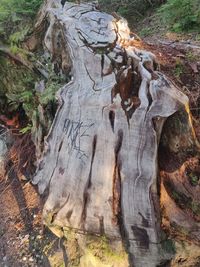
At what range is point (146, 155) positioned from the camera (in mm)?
3475

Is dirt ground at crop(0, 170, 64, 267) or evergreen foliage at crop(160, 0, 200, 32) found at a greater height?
evergreen foliage at crop(160, 0, 200, 32)

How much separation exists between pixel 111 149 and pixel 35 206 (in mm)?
2207

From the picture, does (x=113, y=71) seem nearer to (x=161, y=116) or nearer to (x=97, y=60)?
(x=97, y=60)

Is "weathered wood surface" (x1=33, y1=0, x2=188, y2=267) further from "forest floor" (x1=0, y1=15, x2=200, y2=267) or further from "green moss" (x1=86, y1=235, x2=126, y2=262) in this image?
"forest floor" (x1=0, y1=15, x2=200, y2=267)

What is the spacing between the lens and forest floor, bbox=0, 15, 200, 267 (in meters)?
4.21

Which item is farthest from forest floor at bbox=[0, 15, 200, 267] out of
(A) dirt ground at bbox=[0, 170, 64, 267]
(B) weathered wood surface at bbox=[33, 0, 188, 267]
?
(B) weathered wood surface at bbox=[33, 0, 188, 267]

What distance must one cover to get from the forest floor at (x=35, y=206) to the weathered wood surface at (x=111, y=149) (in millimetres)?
594

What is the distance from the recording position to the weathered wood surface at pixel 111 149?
3.46 meters

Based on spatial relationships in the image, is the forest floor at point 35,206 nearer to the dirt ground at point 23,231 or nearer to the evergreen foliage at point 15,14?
the dirt ground at point 23,231

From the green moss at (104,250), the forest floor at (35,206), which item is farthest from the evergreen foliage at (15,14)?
the green moss at (104,250)

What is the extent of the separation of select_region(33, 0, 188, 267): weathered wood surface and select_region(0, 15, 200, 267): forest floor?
0.59 meters

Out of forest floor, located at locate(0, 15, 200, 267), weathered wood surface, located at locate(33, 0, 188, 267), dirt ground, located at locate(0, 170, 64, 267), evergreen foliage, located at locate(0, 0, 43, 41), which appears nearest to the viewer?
weathered wood surface, located at locate(33, 0, 188, 267)

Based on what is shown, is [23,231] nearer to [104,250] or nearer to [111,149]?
[104,250]

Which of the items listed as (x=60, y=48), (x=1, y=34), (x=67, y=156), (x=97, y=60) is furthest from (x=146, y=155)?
(x=1, y=34)
